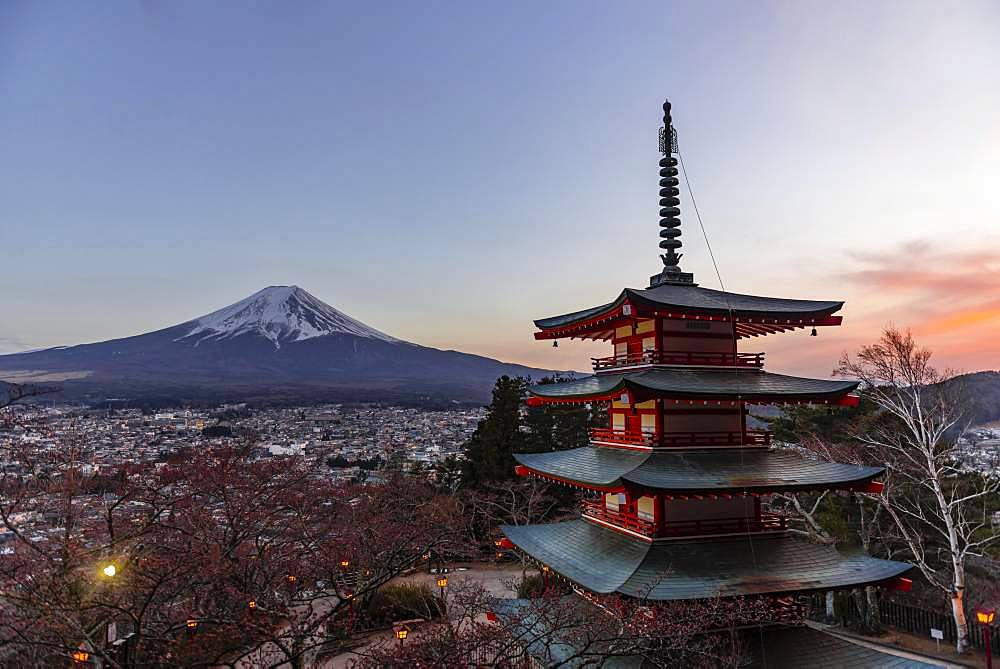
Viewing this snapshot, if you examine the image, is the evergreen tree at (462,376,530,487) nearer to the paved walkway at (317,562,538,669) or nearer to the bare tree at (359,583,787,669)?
the paved walkway at (317,562,538,669)

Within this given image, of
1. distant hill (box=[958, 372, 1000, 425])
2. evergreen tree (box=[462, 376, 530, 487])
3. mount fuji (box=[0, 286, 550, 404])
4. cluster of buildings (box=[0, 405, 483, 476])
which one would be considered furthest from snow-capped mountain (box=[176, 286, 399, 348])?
distant hill (box=[958, 372, 1000, 425])

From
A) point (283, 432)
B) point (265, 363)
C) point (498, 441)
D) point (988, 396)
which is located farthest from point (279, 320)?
point (988, 396)

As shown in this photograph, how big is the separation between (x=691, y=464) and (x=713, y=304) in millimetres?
3095

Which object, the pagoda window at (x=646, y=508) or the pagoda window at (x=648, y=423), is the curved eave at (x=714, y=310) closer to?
the pagoda window at (x=648, y=423)

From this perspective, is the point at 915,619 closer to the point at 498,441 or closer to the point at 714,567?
the point at 714,567

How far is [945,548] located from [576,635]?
15.9m

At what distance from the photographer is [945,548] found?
19188 millimetres

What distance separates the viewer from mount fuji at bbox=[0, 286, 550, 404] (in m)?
77.0

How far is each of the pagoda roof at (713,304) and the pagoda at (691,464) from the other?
31 millimetres

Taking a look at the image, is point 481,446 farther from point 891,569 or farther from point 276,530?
point 891,569

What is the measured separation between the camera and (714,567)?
415 inches

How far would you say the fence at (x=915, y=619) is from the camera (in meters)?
16.4

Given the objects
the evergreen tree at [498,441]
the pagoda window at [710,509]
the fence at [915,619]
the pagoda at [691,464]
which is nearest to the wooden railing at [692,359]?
the pagoda at [691,464]

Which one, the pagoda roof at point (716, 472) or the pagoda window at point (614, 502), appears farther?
A: the pagoda window at point (614, 502)
